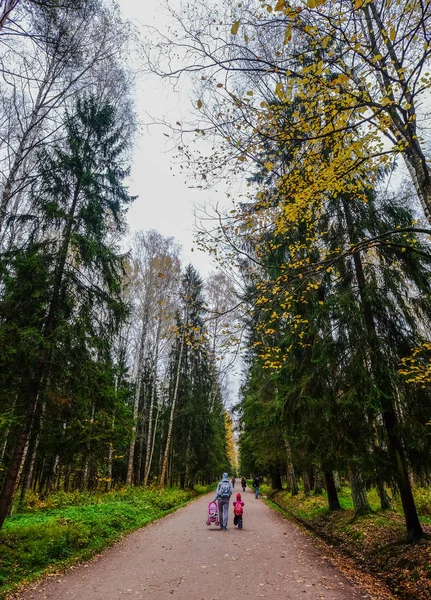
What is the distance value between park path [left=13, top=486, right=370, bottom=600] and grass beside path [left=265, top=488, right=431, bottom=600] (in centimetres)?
74

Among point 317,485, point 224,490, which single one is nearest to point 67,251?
point 224,490

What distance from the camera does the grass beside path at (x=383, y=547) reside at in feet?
16.1

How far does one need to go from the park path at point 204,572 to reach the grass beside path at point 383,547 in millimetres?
736

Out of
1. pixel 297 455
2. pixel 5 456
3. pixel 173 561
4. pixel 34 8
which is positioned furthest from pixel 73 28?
pixel 297 455

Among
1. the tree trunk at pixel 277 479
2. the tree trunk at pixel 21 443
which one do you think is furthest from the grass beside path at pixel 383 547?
the tree trunk at pixel 277 479

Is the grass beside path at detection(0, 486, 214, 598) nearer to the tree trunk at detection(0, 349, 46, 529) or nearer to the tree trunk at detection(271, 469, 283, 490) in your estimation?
the tree trunk at detection(0, 349, 46, 529)

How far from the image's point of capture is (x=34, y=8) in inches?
260

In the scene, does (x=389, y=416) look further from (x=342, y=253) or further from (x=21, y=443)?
(x=21, y=443)

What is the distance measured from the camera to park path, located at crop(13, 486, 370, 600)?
4.50 metres

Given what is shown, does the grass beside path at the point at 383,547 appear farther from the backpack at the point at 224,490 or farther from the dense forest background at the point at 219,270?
the backpack at the point at 224,490

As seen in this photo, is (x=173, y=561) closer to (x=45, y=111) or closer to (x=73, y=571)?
(x=73, y=571)

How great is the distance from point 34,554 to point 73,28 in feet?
38.1

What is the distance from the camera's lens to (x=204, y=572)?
A: 5430mm

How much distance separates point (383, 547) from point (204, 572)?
3.83 m
